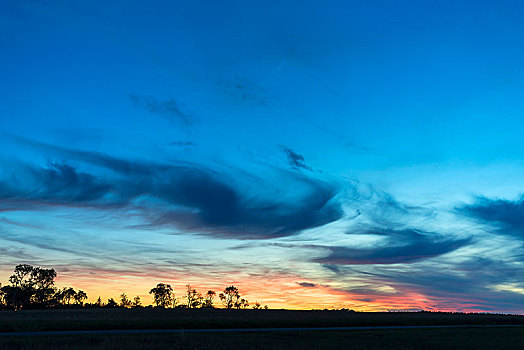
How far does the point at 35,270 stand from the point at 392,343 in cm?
13528

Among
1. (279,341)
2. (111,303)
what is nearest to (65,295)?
(111,303)

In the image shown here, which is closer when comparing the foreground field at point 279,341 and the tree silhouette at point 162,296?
the foreground field at point 279,341

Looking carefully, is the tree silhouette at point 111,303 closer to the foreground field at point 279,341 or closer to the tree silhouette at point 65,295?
the tree silhouette at point 65,295

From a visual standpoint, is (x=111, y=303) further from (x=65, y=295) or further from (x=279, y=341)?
(x=279, y=341)

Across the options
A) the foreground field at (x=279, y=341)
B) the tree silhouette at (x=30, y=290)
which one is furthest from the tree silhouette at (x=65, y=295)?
the foreground field at (x=279, y=341)

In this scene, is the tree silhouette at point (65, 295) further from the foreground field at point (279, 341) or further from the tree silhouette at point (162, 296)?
the foreground field at point (279, 341)

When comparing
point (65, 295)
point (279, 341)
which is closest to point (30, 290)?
point (65, 295)

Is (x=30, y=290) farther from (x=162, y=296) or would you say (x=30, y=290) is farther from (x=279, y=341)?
(x=279, y=341)

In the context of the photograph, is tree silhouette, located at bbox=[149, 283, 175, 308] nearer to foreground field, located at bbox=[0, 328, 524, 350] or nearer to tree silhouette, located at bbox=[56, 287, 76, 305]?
tree silhouette, located at bbox=[56, 287, 76, 305]

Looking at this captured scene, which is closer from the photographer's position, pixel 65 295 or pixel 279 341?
pixel 279 341

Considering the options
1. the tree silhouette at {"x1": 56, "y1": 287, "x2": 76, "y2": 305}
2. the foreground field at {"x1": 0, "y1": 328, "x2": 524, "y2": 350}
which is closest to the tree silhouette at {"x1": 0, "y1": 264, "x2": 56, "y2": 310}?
the tree silhouette at {"x1": 56, "y1": 287, "x2": 76, "y2": 305}

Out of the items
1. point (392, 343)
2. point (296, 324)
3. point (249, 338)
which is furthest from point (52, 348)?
point (296, 324)

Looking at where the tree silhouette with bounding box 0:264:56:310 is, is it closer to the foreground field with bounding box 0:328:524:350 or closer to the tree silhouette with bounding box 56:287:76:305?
the tree silhouette with bounding box 56:287:76:305

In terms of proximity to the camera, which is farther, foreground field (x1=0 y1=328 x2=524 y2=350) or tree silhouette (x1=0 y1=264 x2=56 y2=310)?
tree silhouette (x1=0 y1=264 x2=56 y2=310)
